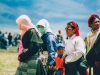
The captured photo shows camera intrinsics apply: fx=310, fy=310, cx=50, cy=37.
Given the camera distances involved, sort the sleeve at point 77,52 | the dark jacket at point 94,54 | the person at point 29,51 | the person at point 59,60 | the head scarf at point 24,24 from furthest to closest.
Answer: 1. the person at point 59,60
2. the head scarf at point 24,24
3. the person at point 29,51
4. the sleeve at point 77,52
5. the dark jacket at point 94,54

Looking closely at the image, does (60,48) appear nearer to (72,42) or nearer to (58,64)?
(58,64)

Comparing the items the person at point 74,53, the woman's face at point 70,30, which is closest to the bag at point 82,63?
the person at point 74,53

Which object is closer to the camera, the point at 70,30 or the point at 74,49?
the point at 74,49

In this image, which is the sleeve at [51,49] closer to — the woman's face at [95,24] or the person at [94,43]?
the person at [94,43]

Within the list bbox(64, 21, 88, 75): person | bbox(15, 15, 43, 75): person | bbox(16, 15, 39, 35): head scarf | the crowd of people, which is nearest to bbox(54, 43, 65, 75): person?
the crowd of people

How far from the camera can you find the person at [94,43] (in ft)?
16.6

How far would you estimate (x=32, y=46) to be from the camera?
221 inches

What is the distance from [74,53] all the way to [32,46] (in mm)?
778

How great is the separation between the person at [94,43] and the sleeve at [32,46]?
3.08 ft

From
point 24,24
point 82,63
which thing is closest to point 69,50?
point 82,63

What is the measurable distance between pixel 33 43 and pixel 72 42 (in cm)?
70

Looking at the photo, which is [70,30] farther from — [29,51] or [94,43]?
[29,51]

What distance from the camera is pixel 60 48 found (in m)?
6.40

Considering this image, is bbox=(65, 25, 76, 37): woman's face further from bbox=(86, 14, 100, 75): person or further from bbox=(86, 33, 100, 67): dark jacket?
bbox=(86, 33, 100, 67): dark jacket
